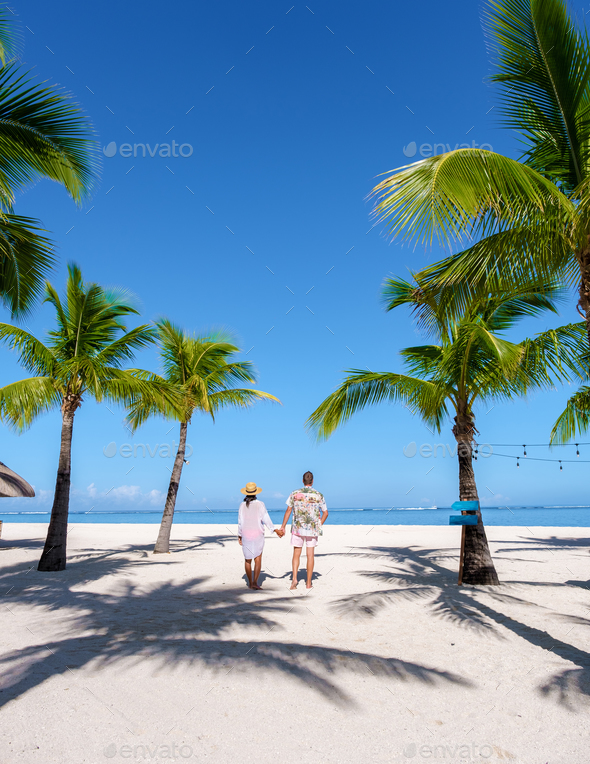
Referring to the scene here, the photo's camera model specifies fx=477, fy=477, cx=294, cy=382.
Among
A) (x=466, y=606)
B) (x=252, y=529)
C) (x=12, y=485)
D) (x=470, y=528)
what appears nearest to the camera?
(x=466, y=606)

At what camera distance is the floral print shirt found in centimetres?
754

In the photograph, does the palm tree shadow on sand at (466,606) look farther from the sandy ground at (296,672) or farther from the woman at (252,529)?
the woman at (252,529)

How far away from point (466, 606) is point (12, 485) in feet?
37.8

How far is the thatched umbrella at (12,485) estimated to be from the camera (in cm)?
1212

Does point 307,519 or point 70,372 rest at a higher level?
point 70,372

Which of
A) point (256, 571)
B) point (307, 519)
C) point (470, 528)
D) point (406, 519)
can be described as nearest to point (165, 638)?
point (256, 571)

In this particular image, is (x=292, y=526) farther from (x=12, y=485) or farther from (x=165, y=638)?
(x=12, y=485)

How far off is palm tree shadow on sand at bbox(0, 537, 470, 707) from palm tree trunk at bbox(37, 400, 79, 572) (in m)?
1.07

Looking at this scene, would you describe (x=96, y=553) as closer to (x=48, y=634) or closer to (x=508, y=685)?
(x=48, y=634)

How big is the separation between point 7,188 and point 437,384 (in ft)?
22.0

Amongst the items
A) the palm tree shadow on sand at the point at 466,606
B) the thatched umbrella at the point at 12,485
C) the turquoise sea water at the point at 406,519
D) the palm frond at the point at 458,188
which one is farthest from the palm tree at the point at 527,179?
the turquoise sea water at the point at 406,519

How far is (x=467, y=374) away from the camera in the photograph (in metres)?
7.74

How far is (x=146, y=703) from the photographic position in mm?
3250

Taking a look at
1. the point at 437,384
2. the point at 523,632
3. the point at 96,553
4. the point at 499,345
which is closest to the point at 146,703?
the point at 523,632
